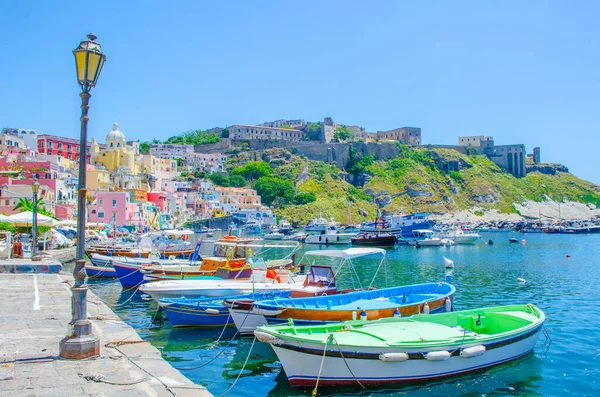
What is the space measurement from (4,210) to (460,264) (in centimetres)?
4090

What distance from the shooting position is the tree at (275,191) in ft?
355

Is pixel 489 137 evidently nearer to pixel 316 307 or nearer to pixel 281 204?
pixel 281 204

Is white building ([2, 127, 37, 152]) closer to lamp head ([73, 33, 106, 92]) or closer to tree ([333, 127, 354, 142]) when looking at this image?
tree ([333, 127, 354, 142])

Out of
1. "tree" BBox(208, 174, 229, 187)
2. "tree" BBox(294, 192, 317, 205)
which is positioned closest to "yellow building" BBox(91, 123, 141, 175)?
"tree" BBox(208, 174, 229, 187)

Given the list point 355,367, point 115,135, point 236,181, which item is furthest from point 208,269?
point 236,181

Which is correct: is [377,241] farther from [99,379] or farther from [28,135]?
[28,135]

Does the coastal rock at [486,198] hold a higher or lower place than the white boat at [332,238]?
higher

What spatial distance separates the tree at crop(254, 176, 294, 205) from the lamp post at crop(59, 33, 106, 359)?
3931 inches

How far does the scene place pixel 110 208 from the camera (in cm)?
6366

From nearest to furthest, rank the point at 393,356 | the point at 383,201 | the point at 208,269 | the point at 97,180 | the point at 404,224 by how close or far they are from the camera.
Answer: the point at 393,356 → the point at 208,269 → the point at 404,224 → the point at 97,180 → the point at 383,201

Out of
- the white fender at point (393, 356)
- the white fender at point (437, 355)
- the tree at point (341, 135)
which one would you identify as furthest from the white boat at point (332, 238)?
the tree at point (341, 135)

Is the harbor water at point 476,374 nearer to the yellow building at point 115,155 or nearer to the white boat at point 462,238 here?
the white boat at point 462,238

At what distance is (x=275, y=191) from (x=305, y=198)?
751cm

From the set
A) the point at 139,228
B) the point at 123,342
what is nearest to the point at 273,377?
the point at 123,342
